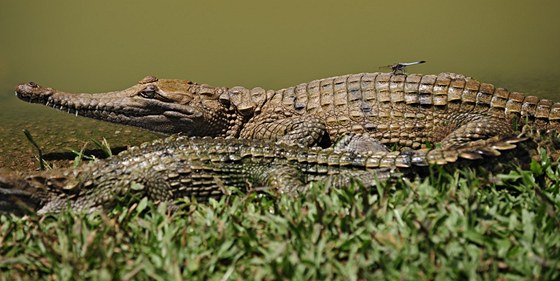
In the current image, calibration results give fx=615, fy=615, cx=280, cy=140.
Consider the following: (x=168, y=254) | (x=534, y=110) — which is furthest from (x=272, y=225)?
(x=534, y=110)

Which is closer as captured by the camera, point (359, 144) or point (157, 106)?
point (359, 144)

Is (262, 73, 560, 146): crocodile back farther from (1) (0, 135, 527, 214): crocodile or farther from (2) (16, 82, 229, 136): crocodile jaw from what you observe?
(1) (0, 135, 527, 214): crocodile

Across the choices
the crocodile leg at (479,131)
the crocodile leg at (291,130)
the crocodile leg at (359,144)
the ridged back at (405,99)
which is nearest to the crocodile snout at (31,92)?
the crocodile leg at (291,130)

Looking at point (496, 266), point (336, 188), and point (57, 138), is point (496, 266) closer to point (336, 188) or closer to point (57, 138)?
point (336, 188)

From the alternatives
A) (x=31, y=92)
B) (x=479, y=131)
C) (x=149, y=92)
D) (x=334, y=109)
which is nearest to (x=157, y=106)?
(x=149, y=92)

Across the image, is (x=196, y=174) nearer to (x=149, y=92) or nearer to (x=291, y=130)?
(x=291, y=130)

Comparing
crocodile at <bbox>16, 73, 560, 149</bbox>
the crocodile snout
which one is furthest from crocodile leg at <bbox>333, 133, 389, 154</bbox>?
the crocodile snout
